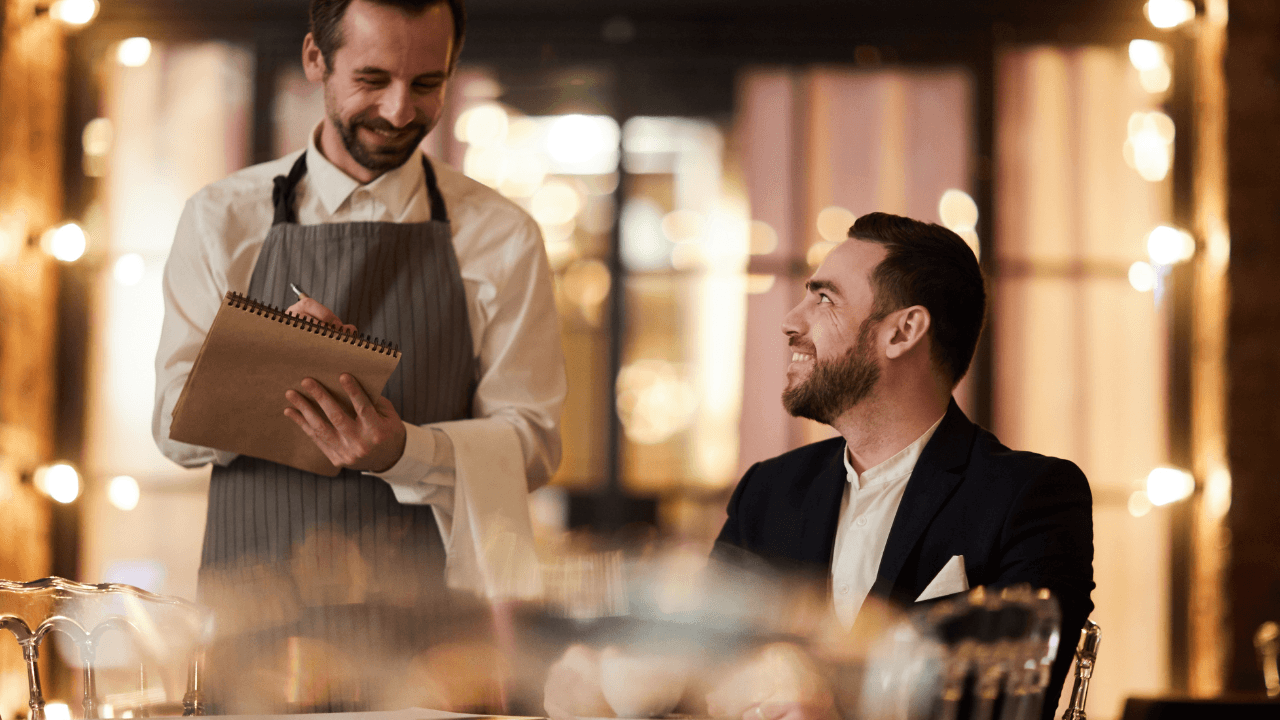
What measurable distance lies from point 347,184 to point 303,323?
16.6 inches

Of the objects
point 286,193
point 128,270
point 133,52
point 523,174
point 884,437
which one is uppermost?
point 133,52

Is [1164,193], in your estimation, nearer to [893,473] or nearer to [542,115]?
[542,115]

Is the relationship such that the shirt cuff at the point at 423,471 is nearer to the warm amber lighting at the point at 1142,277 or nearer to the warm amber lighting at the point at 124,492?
the warm amber lighting at the point at 124,492

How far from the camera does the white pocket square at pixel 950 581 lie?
1043 millimetres

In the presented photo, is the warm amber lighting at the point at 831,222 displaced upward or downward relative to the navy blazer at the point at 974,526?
upward

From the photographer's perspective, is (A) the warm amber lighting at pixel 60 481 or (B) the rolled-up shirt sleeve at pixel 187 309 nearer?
(B) the rolled-up shirt sleeve at pixel 187 309

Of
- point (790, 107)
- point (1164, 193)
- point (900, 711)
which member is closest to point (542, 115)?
point (790, 107)

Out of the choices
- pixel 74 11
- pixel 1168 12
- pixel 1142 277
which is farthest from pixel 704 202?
pixel 74 11

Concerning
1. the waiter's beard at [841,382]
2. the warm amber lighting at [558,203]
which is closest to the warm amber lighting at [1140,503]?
the warm amber lighting at [558,203]

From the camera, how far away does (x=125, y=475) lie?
2818mm

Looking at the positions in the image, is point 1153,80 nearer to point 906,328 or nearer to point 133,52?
point 906,328

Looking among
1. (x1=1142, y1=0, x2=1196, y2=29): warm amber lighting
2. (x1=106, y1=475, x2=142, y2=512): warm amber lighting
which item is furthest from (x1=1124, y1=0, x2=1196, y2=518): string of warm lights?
(x1=106, y1=475, x2=142, y2=512): warm amber lighting

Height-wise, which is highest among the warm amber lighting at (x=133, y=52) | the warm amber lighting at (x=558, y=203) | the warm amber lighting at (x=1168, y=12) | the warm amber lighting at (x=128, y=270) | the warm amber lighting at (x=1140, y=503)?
the warm amber lighting at (x=1168, y=12)

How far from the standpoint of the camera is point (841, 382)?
1327mm
